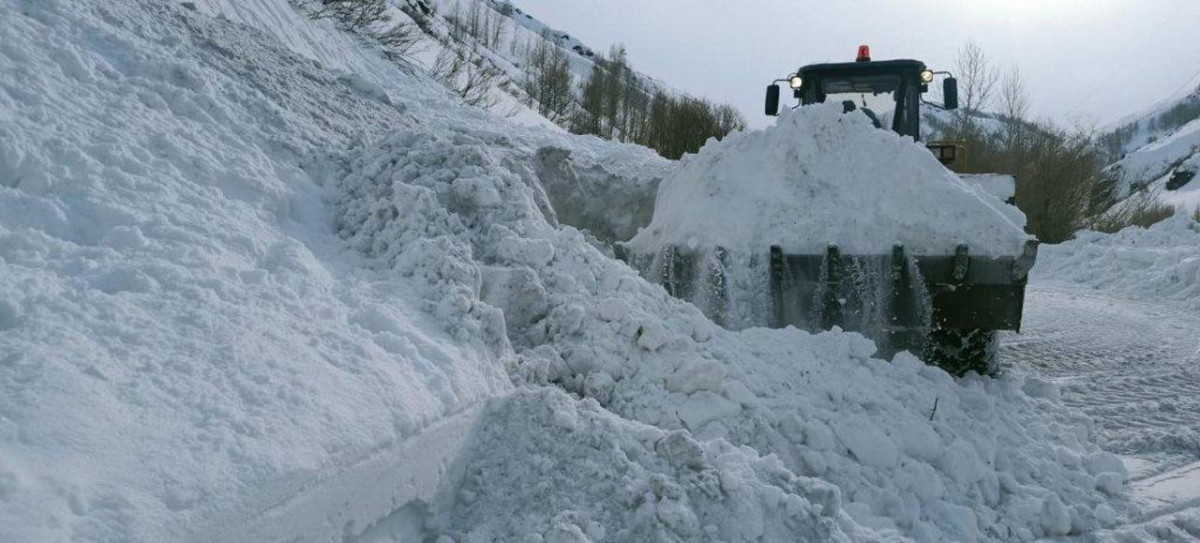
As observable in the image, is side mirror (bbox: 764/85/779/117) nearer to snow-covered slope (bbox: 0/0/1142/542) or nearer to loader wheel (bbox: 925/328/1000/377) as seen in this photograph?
loader wheel (bbox: 925/328/1000/377)

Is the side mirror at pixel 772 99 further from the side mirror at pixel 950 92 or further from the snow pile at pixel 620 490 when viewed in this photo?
the snow pile at pixel 620 490

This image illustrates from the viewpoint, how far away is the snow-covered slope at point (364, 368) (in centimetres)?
196

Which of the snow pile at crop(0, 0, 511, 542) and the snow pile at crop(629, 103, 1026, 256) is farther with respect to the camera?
the snow pile at crop(629, 103, 1026, 256)

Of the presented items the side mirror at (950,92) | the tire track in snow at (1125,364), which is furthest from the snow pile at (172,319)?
the side mirror at (950,92)

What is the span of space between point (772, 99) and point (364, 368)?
19.8ft

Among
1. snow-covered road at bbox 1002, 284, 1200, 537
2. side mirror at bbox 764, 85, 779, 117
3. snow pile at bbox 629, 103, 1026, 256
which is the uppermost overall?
side mirror at bbox 764, 85, 779, 117

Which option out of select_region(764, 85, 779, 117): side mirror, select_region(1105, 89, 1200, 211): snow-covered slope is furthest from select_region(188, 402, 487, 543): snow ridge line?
select_region(1105, 89, 1200, 211): snow-covered slope

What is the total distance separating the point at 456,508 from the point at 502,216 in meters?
1.92

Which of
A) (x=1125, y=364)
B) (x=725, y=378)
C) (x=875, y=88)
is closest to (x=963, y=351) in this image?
(x=1125, y=364)

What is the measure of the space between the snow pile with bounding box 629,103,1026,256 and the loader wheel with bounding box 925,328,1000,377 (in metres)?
0.60

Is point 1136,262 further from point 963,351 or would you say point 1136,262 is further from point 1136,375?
point 963,351

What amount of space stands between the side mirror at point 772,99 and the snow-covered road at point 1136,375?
3018mm

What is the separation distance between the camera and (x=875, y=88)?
7.66 meters

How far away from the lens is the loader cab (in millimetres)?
7453
